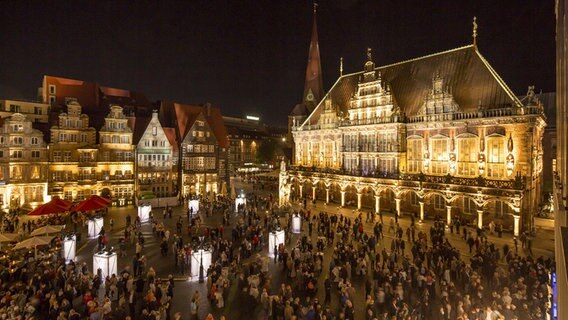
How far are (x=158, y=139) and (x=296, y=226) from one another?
27.2 metres

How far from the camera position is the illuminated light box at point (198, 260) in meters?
17.0

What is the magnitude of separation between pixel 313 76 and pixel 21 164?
144 ft

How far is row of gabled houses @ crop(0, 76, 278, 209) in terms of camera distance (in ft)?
114

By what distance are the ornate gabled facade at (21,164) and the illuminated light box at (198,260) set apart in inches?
1118

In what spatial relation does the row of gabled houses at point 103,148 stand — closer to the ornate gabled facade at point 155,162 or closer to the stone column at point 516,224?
the ornate gabled facade at point 155,162

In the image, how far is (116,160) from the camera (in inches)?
1618

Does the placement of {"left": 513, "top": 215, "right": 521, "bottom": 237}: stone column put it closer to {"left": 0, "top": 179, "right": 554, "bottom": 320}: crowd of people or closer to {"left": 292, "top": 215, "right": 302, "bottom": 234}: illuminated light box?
{"left": 0, "top": 179, "right": 554, "bottom": 320}: crowd of people

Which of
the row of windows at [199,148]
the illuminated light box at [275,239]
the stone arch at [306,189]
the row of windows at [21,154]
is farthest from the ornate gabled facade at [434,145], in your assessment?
the row of windows at [21,154]

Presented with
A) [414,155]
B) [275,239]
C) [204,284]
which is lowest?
[204,284]

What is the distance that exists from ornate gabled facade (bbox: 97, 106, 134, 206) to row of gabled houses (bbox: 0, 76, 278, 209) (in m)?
0.11

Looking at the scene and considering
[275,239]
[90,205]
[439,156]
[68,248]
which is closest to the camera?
[68,248]

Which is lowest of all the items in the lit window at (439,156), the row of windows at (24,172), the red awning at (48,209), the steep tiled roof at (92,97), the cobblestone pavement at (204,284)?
the cobblestone pavement at (204,284)

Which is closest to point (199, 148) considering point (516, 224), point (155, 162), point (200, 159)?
point (200, 159)

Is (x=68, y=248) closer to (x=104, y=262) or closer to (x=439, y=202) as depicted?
(x=104, y=262)
